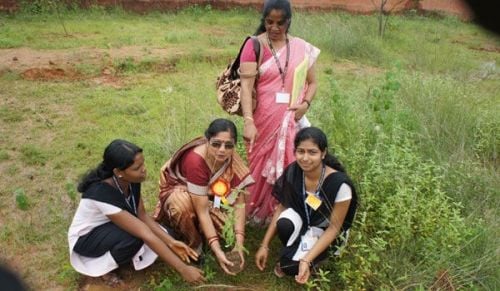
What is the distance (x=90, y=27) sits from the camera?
964cm

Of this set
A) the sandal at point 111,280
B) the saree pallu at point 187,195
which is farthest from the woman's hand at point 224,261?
the sandal at point 111,280

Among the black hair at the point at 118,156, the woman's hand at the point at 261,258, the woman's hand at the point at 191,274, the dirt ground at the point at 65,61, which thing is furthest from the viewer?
the dirt ground at the point at 65,61

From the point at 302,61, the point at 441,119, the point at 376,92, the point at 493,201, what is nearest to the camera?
the point at 302,61

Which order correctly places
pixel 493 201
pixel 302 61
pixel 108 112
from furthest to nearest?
1. pixel 108 112
2. pixel 493 201
3. pixel 302 61

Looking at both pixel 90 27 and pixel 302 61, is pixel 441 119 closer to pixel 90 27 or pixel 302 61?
pixel 302 61

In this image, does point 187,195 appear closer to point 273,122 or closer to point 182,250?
point 182,250

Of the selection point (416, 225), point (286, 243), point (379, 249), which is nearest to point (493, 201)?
point (416, 225)

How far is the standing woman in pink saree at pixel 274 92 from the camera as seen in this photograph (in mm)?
3072

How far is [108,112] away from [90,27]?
4813 millimetres

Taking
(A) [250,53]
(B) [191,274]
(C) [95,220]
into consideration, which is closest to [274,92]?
(A) [250,53]

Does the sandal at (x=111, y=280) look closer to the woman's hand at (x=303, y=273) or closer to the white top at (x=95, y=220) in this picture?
the white top at (x=95, y=220)

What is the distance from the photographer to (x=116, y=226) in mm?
2898

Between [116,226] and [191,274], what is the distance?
1.75ft

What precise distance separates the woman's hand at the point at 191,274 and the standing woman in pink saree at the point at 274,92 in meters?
0.80
